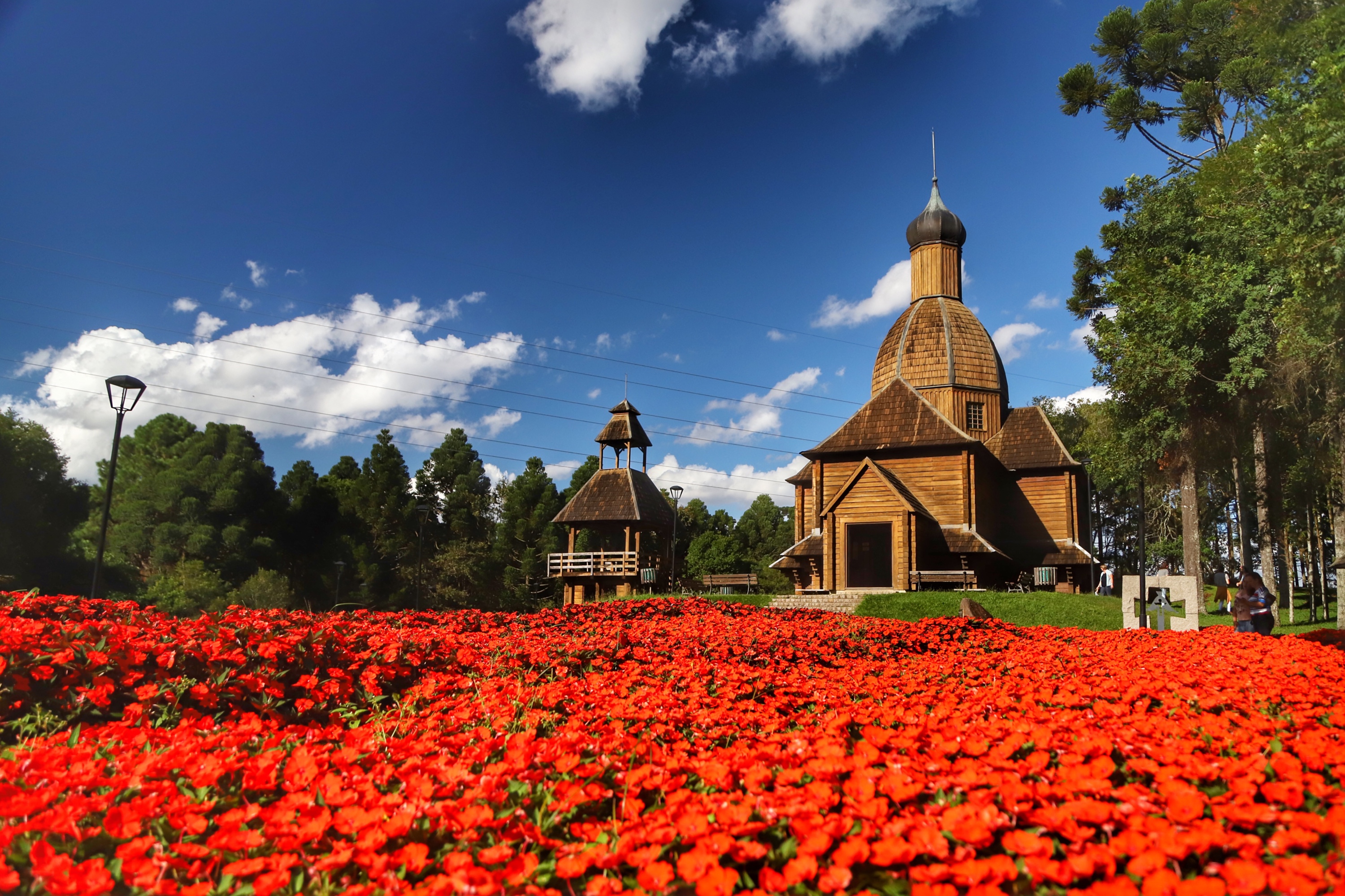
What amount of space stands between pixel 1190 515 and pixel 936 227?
1851cm

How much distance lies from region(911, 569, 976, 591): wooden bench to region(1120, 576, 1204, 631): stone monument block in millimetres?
6166

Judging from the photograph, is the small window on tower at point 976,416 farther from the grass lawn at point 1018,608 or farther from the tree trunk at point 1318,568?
the tree trunk at point 1318,568

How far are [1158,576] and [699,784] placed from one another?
1647 cm

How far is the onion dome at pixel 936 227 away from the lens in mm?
37062

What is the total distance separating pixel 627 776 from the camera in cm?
329

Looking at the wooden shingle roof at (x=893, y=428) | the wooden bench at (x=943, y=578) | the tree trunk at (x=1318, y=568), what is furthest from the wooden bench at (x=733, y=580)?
the tree trunk at (x=1318, y=568)

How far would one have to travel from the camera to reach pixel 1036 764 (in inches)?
135

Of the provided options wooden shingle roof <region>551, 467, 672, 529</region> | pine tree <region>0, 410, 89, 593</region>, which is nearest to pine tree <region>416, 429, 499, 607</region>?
wooden shingle roof <region>551, 467, 672, 529</region>

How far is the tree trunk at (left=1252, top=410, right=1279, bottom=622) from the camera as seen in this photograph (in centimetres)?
2272

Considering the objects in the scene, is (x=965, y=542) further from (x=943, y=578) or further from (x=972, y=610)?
(x=972, y=610)

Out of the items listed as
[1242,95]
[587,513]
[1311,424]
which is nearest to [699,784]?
[1311,424]

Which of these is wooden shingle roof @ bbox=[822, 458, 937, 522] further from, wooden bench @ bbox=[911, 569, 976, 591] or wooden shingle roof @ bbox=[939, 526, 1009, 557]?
wooden bench @ bbox=[911, 569, 976, 591]

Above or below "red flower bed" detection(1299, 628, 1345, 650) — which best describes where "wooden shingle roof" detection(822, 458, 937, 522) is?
above

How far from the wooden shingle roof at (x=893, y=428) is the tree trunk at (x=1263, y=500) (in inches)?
310
